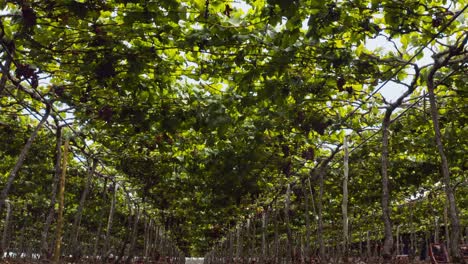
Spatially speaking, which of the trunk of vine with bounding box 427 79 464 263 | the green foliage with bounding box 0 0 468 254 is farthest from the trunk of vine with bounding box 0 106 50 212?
the trunk of vine with bounding box 427 79 464 263

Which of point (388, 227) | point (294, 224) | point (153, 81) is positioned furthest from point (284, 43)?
point (294, 224)

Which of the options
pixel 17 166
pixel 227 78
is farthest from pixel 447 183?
pixel 17 166

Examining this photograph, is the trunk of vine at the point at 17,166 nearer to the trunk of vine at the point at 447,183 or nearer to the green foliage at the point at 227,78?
the green foliage at the point at 227,78

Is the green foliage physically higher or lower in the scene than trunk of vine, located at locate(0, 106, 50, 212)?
higher

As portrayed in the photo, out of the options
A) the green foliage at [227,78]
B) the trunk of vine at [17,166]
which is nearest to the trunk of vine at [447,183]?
the green foliage at [227,78]

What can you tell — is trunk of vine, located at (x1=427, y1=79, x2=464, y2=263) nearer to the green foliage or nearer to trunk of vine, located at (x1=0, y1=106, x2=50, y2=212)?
the green foliage

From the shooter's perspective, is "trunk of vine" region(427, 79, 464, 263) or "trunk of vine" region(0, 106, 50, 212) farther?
"trunk of vine" region(0, 106, 50, 212)

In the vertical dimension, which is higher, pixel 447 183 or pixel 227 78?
pixel 227 78

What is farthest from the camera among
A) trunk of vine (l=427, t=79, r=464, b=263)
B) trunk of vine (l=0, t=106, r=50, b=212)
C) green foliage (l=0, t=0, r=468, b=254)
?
trunk of vine (l=0, t=106, r=50, b=212)

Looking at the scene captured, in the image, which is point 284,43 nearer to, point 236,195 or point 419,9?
point 419,9

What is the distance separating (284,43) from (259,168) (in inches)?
332

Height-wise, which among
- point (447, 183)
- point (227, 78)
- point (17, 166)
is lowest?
point (447, 183)

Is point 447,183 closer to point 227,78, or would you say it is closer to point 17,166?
point 227,78

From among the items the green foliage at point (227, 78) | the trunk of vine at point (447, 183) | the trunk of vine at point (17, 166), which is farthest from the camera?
the trunk of vine at point (17, 166)
